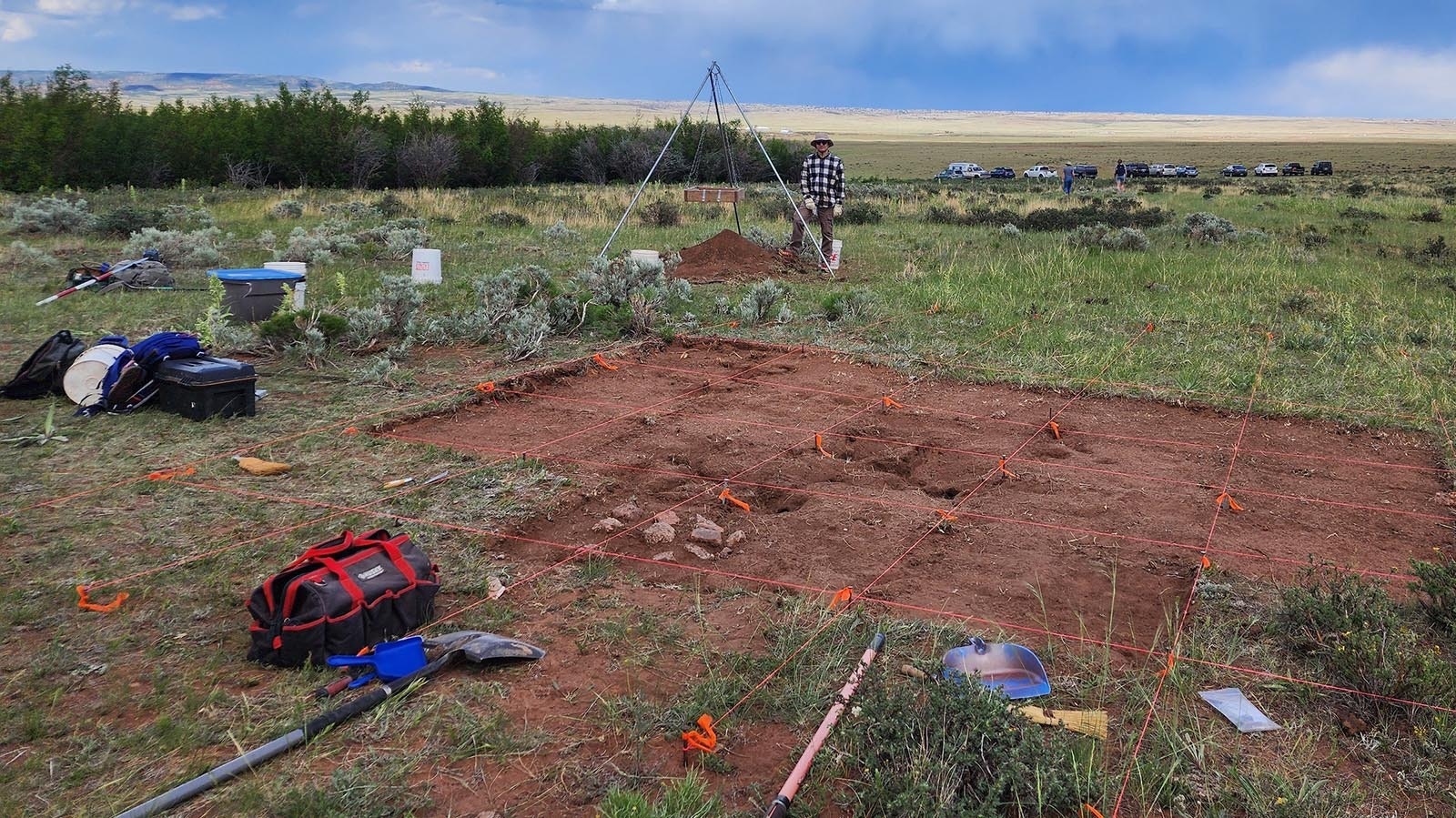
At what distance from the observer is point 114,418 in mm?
6059

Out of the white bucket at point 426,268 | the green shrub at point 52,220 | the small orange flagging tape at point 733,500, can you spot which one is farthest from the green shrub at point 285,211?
the small orange flagging tape at point 733,500

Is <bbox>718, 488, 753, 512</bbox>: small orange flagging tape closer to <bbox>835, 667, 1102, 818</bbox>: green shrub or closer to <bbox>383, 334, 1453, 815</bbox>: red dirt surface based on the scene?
<bbox>383, 334, 1453, 815</bbox>: red dirt surface

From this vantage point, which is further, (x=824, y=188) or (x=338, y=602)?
(x=824, y=188)

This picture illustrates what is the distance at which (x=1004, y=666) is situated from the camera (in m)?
3.40

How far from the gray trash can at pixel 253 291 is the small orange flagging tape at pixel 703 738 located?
7022 millimetres

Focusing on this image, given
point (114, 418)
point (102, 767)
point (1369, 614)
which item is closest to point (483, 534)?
point (102, 767)

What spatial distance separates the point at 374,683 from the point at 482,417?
3.37m

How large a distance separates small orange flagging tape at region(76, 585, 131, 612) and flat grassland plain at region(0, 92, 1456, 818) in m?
0.02

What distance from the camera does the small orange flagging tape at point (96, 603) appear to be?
3746mm

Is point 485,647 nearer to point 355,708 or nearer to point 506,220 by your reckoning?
point 355,708

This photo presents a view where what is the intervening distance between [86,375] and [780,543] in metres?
4.80

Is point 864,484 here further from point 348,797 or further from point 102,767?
point 102,767

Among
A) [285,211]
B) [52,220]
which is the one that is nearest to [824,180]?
[285,211]

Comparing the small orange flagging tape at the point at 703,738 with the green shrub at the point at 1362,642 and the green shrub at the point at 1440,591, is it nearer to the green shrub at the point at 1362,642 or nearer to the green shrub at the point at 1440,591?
the green shrub at the point at 1362,642
